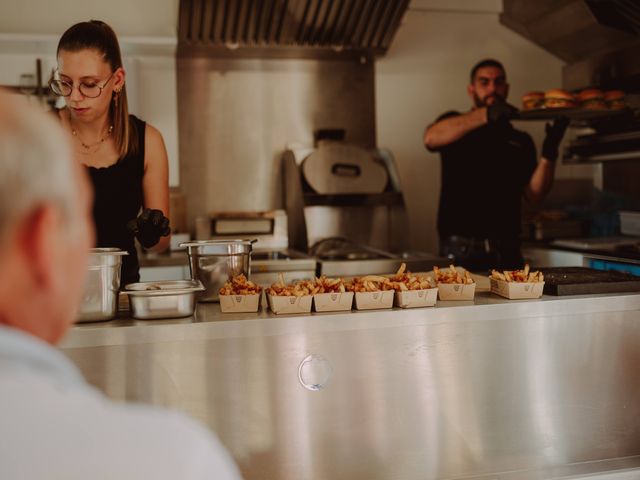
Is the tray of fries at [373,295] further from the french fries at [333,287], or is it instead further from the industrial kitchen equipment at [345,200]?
the industrial kitchen equipment at [345,200]

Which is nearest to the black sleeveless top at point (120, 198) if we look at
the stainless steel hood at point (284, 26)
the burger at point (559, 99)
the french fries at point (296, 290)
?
the french fries at point (296, 290)

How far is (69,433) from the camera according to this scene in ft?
2.52

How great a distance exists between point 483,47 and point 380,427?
4.07 m

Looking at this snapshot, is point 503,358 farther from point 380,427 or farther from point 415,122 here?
point 415,122

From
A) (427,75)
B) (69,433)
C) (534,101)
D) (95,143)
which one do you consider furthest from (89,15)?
(69,433)

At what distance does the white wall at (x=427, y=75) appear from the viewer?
5504 millimetres

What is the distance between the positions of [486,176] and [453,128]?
434 millimetres

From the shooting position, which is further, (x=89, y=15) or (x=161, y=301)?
(x=89, y=15)

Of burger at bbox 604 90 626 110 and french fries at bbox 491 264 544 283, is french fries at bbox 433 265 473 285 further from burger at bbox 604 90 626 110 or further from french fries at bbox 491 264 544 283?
burger at bbox 604 90 626 110

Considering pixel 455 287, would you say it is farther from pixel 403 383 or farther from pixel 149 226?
pixel 149 226

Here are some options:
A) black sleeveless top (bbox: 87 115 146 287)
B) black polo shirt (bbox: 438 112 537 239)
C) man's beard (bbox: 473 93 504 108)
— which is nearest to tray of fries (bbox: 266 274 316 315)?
black sleeveless top (bbox: 87 115 146 287)

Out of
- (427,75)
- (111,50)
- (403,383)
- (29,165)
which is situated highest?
(427,75)

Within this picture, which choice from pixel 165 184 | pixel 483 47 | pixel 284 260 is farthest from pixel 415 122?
pixel 165 184

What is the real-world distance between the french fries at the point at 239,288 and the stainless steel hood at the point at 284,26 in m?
2.87
